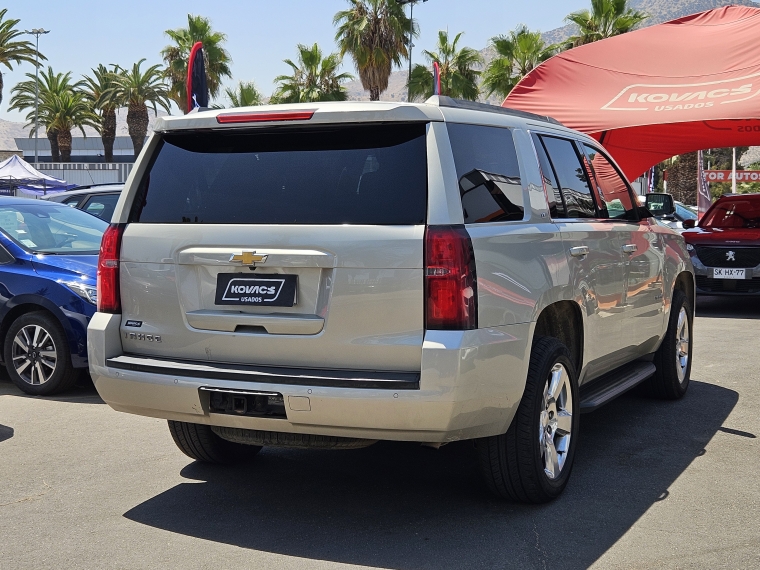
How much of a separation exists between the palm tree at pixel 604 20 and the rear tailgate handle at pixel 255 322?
31832 mm

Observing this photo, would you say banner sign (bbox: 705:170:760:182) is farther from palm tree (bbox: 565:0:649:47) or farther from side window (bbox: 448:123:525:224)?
side window (bbox: 448:123:525:224)

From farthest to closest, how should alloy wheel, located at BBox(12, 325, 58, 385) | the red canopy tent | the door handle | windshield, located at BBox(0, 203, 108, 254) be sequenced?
the red canopy tent < windshield, located at BBox(0, 203, 108, 254) < alloy wheel, located at BBox(12, 325, 58, 385) < the door handle

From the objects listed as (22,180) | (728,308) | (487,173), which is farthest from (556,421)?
(22,180)

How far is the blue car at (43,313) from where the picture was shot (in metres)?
7.49

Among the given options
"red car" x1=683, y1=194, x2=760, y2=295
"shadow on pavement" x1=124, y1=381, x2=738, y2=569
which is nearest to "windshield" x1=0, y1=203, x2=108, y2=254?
"shadow on pavement" x1=124, y1=381, x2=738, y2=569

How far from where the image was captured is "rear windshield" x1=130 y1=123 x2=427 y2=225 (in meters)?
4.17

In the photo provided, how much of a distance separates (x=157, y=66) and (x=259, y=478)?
166 feet

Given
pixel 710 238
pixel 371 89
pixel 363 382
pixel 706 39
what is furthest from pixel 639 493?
pixel 371 89

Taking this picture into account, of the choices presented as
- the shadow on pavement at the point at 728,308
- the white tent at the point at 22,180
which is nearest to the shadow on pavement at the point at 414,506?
the shadow on pavement at the point at 728,308

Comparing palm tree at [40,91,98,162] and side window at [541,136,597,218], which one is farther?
palm tree at [40,91,98,162]

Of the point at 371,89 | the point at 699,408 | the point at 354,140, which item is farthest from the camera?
the point at 371,89

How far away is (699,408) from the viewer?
7.03 metres

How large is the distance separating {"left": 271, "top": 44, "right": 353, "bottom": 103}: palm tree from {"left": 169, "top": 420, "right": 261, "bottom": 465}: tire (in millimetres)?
40151

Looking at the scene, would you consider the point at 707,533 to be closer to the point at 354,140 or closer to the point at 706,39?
the point at 354,140
